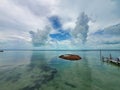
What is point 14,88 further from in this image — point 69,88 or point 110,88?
point 110,88

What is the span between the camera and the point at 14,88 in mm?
16203

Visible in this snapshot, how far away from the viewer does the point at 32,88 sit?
16047mm

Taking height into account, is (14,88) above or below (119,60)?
below

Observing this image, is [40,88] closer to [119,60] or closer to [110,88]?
[110,88]

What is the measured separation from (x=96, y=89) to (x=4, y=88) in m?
15.2

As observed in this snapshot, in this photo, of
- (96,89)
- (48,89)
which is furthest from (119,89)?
(48,89)

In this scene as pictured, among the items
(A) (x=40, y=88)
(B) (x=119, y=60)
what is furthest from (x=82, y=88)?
(B) (x=119, y=60)

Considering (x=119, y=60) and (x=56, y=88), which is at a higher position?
(x=119, y=60)

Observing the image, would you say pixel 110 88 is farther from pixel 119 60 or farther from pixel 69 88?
pixel 119 60

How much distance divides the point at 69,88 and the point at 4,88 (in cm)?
1080

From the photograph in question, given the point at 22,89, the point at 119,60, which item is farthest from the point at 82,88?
the point at 119,60

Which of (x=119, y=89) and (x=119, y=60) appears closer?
(x=119, y=89)

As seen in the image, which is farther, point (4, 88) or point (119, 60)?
point (119, 60)

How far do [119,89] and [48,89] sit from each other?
11676 mm
